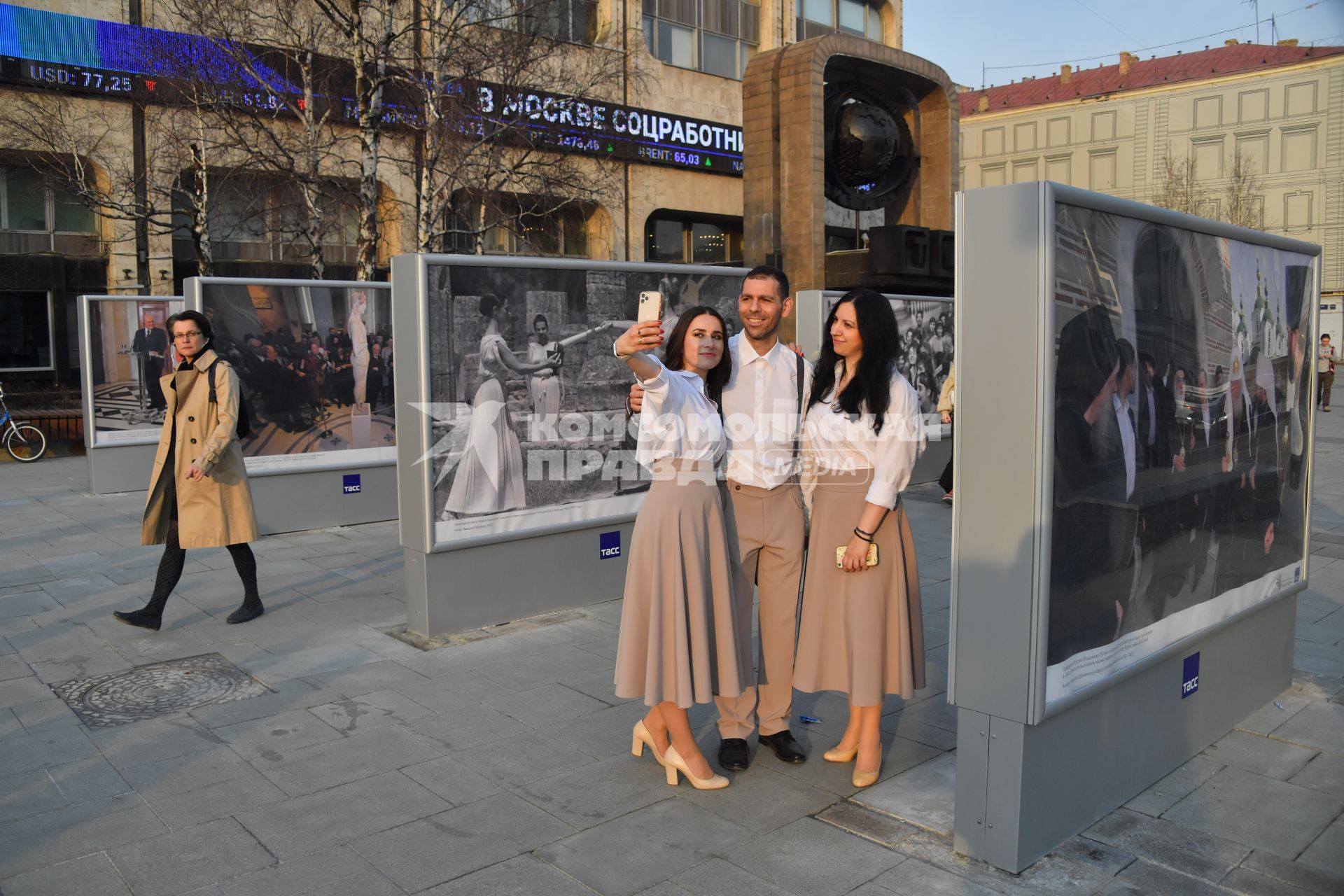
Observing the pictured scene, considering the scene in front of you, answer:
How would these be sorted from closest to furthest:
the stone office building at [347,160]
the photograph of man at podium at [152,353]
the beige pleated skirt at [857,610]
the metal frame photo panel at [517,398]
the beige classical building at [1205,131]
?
the beige pleated skirt at [857,610]
the metal frame photo panel at [517,398]
the photograph of man at podium at [152,353]
the stone office building at [347,160]
the beige classical building at [1205,131]

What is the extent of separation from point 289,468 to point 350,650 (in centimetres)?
432

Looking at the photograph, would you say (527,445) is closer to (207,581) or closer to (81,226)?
(207,581)

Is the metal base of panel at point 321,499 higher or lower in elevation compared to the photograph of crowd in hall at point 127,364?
lower

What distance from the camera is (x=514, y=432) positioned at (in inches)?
271

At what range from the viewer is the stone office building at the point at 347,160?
2061 centimetres

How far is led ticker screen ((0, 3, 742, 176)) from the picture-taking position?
1720 cm

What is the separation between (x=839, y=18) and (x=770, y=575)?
108ft

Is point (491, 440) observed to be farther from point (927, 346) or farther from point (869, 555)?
point (927, 346)

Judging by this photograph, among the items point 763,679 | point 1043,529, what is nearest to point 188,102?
point 763,679

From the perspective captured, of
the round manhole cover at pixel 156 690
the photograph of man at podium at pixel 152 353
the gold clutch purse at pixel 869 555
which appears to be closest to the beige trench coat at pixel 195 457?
the round manhole cover at pixel 156 690

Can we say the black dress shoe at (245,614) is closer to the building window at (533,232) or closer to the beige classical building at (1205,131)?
the building window at (533,232)

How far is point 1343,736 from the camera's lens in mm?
4848

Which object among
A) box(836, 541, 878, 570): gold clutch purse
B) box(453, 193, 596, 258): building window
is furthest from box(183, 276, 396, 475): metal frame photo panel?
box(453, 193, 596, 258): building window

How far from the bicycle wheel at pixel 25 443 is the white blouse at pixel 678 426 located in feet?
50.5
